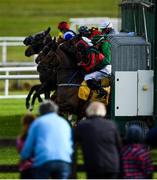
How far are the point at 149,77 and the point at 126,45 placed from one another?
700 millimetres

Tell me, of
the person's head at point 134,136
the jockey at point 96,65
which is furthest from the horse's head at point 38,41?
the person's head at point 134,136

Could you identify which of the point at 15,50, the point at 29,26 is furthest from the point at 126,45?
the point at 29,26

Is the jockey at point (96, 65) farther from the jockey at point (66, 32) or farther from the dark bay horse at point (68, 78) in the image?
the jockey at point (66, 32)

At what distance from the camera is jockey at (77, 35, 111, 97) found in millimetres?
18672

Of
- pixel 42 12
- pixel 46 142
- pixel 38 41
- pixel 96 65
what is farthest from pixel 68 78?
pixel 42 12

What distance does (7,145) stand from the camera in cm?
1317

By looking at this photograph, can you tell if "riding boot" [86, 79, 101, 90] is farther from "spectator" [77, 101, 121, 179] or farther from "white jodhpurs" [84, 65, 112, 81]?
"spectator" [77, 101, 121, 179]

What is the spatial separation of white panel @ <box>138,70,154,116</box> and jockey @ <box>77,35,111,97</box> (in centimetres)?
95

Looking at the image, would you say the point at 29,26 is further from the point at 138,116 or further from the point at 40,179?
the point at 40,179

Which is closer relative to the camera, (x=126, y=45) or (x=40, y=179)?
(x=40, y=179)

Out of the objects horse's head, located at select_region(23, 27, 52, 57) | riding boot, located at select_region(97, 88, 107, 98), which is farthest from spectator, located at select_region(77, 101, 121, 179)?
horse's head, located at select_region(23, 27, 52, 57)

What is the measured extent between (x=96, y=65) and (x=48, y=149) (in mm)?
7644

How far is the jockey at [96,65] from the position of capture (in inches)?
735

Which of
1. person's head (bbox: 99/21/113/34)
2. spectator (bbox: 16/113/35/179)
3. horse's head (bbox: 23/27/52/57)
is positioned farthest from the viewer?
horse's head (bbox: 23/27/52/57)
